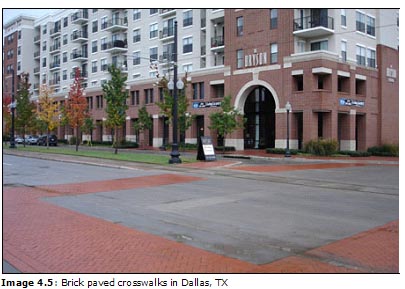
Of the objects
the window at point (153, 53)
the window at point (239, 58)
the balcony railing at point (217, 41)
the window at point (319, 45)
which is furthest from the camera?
the window at point (153, 53)

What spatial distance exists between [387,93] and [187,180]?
104 ft

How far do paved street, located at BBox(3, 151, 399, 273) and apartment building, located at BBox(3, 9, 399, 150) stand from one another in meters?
22.1

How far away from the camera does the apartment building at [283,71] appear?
125 feet

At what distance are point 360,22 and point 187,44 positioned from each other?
1891 cm

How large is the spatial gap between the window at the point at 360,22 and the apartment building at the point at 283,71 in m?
0.13

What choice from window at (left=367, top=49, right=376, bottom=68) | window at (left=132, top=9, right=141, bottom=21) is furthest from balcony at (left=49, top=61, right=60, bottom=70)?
window at (left=367, top=49, right=376, bottom=68)

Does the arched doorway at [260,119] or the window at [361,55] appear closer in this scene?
the window at [361,55]

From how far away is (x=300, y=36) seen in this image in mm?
39562

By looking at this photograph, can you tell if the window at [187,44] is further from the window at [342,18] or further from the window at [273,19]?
the window at [342,18]

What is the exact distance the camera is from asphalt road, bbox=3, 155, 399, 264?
782cm

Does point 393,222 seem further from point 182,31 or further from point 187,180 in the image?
point 182,31

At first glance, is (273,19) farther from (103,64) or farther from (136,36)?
(103,64)

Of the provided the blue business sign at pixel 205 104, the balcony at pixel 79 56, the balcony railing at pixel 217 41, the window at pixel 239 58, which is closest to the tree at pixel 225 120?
the window at pixel 239 58

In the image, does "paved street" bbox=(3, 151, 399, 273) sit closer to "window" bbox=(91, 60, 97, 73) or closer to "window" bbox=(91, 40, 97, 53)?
"window" bbox=(91, 60, 97, 73)
